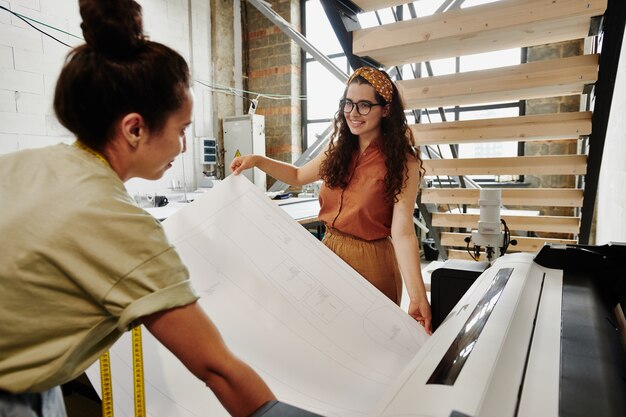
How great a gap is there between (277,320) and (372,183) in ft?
2.01

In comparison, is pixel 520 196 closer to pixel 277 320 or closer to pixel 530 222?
pixel 530 222

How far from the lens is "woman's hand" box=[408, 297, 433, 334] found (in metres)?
1.00

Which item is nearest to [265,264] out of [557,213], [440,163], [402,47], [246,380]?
[246,380]

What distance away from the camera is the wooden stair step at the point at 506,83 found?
189 centimetres

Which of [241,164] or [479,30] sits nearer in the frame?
[241,164]

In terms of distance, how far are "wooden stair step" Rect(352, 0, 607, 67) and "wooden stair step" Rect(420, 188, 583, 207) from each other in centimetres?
100

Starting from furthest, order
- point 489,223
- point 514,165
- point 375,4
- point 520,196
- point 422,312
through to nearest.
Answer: point 520,196
point 514,165
point 375,4
point 489,223
point 422,312

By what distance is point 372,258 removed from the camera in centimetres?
136

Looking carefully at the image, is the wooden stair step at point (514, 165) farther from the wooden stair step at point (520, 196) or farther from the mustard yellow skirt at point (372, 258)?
the mustard yellow skirt at point (372, 258)

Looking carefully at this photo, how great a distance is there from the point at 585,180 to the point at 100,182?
2.64 m

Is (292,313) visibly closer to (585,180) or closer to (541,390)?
(541,390)

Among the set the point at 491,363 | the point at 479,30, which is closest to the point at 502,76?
the point at 479,30

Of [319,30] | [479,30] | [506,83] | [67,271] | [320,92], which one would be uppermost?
[319,30]

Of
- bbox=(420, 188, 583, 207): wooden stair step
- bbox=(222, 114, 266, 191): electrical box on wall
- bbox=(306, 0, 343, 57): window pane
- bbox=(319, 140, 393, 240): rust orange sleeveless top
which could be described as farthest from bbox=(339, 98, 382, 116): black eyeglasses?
bbox=(306, 0, 343, 57): window pane
